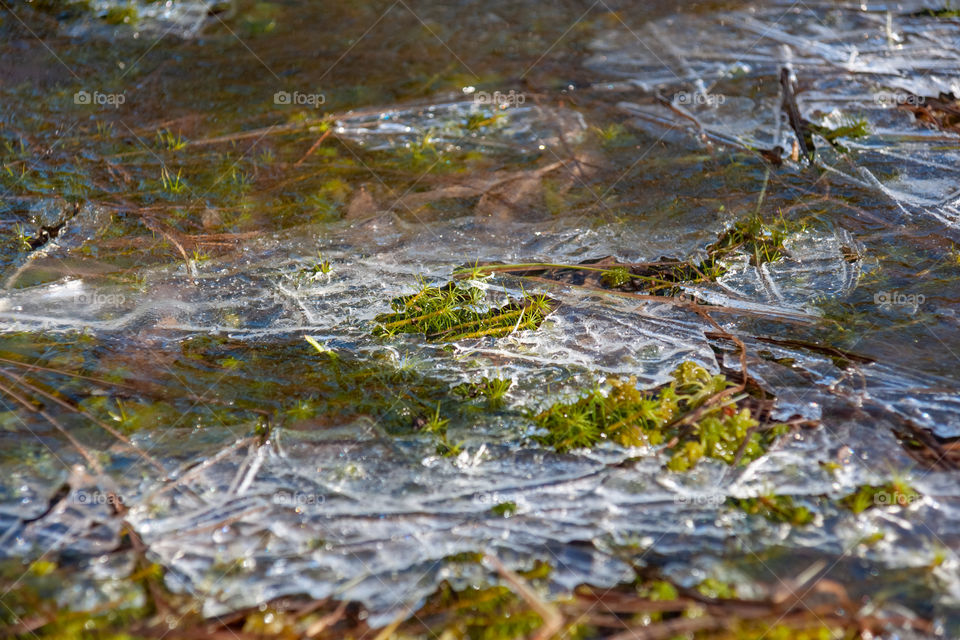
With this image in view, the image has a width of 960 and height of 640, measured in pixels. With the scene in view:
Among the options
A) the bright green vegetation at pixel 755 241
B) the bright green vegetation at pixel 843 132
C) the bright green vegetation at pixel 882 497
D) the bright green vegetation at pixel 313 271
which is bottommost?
the bright green vegetation at pixel 882 497

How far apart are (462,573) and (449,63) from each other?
369 centimetres

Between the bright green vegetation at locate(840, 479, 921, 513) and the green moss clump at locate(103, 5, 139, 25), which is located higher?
the green moss clump at locate(103, 5, 139, 25)

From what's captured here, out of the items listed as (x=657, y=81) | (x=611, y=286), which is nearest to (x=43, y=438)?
(x=611, y=286)

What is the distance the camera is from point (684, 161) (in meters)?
4.03

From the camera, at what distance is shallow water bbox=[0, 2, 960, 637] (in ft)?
7.46

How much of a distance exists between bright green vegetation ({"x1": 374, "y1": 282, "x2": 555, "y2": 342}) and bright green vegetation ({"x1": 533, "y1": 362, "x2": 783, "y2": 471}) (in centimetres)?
51

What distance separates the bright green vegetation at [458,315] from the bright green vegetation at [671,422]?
506mm

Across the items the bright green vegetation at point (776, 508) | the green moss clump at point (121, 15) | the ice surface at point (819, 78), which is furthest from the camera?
the green moss clump at point (121, 15)

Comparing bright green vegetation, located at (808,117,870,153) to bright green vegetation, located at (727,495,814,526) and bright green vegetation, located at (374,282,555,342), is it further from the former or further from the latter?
bright green vegetation, located at (727,495,814,526)

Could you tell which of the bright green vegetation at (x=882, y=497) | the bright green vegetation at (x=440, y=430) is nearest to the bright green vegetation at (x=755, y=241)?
the bright green vegetation at (x=882, y=497)

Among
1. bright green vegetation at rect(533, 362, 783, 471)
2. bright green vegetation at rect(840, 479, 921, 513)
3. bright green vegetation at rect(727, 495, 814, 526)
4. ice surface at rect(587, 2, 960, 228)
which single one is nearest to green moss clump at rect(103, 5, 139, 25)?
ice surface at rect(587, 2, 960, 228)

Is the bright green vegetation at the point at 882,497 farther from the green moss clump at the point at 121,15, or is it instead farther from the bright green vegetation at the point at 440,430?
the green moss clump at the point at 121,15

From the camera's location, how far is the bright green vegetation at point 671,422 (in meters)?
2.48

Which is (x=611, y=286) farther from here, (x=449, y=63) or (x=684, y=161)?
(x=449, y=63)
